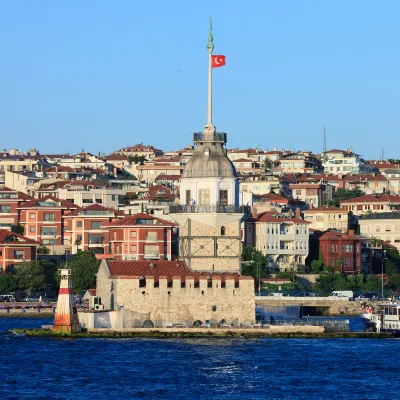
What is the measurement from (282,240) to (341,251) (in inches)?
197

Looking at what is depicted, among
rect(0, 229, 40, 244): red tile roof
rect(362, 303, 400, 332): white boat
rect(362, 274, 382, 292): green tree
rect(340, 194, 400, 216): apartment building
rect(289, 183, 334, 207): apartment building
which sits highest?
rect(289, 183, 334, 207): apartment building

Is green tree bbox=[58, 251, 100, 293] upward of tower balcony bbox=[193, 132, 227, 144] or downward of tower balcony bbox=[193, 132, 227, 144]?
downward

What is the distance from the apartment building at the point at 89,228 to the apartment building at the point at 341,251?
19.2m

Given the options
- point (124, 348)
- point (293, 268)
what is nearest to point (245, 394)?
point (124, 348)

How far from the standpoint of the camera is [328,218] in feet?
506

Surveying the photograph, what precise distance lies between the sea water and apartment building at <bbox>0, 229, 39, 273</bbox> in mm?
45700

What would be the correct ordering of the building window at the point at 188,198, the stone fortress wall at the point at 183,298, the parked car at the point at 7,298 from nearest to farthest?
the stone fortress wall at the point at 183,298 < the building window at the point at 188,198 < the parked car at the point at 7,298

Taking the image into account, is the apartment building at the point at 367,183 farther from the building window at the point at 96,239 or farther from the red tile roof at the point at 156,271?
the red tile roof at the point at 156,271

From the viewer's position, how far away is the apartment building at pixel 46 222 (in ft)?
424

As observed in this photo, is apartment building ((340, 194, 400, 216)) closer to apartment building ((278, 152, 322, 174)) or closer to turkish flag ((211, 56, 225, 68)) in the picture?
apartment building ((278, 152, 322, 174))

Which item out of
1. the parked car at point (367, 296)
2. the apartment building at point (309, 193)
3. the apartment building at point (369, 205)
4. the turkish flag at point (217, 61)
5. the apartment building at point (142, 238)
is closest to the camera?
the turkish flag at point (217, 61)

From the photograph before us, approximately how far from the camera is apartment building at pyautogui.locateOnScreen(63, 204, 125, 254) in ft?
415

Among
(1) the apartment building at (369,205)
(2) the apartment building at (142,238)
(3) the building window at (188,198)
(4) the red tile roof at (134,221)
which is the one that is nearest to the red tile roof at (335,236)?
(4) the red tile roof at (134,221)

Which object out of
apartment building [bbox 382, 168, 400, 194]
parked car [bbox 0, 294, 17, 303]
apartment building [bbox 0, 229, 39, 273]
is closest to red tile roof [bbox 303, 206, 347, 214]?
apartment building [bbox 382, 168, 400, 194]
